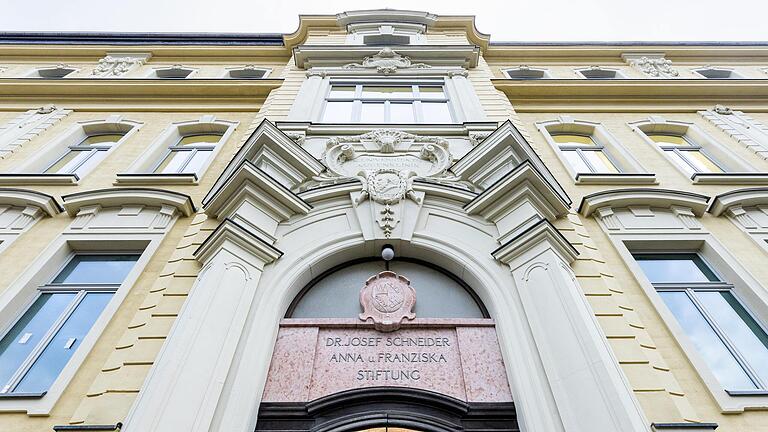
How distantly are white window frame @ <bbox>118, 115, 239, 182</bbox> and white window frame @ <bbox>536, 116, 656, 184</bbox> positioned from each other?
7963mm

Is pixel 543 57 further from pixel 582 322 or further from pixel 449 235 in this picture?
pixel 582 322

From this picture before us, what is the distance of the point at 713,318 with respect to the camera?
6.39 m

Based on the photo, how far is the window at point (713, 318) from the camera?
5723 millimetres

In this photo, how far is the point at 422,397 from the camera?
4.88 metres

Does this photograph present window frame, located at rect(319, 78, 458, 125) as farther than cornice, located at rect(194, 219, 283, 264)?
Yes

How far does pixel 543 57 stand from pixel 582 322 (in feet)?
43.2

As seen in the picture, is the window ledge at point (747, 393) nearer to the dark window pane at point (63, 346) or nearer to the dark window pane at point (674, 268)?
the dark window pane at point (674, 268)

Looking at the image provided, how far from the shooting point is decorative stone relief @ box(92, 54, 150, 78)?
14000mm

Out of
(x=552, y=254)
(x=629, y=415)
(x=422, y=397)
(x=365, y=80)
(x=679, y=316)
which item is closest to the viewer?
(x=629, y=415)

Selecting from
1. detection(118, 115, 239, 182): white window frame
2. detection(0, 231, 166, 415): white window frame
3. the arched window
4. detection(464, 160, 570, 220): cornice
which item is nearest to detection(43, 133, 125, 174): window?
detection(118, 115, 239, 182): white window frame

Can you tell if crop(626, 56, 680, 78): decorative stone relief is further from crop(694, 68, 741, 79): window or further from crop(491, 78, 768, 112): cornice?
crop(491, 78, 768, 112): cornice

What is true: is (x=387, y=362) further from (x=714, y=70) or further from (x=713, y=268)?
(x=714, y=70)

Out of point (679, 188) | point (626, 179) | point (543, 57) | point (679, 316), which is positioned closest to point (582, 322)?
point (679, 316)

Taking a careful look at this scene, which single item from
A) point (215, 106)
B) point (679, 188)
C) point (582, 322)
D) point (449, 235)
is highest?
point (215, 106)
